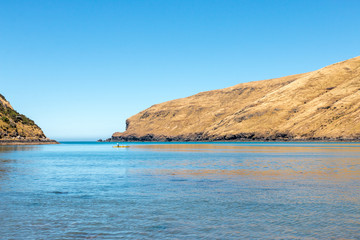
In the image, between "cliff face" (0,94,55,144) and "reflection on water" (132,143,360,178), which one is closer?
"reflection on water" (132,143,360,178)

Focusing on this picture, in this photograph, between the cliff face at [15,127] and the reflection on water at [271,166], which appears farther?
the cliff face at [15,127]

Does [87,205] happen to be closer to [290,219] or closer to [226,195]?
[226,195]

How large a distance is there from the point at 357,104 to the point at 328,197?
19380cm

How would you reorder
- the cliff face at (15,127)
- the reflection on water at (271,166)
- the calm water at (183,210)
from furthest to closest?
the cliff face at (15,127) < the reflection on water at (271,166) < the calm water at (183,210)

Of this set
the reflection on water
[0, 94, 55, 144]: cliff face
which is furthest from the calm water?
[0, 94, 55, 144]: cliff face

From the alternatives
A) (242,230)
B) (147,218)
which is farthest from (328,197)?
(147,218)

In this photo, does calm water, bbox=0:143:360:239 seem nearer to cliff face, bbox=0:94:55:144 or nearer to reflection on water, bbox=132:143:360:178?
reflection on water, bbox=132:143:360:178

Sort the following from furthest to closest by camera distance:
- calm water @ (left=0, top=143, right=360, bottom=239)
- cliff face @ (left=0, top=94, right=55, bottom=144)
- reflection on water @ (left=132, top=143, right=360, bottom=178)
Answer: cliff face @ (left=0, top=94, right=55, bottom=144)
reflection on water @ (left=132, top=143, right=360, bottom=178)
calm water @ (left=0, top=143, right=360, bottom=239)

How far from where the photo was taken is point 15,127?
172250 mm

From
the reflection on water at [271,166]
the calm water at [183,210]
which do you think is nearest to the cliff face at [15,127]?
the reflection on water at [271,166]

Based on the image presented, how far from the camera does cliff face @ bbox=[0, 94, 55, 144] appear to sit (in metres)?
165

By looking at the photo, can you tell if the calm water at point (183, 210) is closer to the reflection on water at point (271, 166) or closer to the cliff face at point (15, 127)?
the reflection on water at point (271, 166)

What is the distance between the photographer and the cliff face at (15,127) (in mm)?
164875

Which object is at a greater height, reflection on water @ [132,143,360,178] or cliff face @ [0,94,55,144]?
cliff face @ [0,94,55,144]
